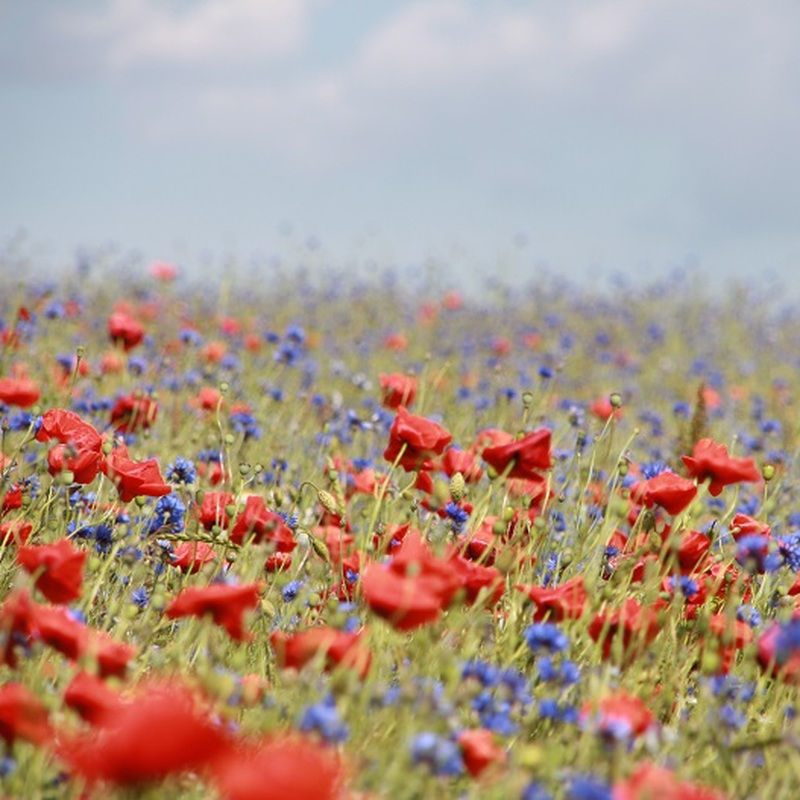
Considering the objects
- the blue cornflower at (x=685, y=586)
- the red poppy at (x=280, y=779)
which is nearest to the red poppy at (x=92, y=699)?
the red poppy at (x=280, y=779)

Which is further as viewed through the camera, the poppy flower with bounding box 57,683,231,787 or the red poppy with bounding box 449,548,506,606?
the red poppy with bounding box 449,548,506,606

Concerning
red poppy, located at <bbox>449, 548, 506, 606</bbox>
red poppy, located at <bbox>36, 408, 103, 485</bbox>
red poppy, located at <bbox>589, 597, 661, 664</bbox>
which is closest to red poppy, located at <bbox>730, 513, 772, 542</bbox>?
red poppy, located at <bbox>589, 597, 661, 664</bbox>

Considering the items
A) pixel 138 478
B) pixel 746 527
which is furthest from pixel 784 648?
pixel 138 478

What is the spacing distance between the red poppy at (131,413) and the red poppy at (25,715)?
70.9 inches

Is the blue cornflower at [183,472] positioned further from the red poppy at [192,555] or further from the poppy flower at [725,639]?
the poppy flower at [725,639]

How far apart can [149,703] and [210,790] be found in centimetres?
58

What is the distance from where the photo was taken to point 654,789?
1377mm

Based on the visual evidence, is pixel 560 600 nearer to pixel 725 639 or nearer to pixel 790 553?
pixel 725 639

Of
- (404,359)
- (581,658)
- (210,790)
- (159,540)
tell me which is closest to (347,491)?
(159,540)

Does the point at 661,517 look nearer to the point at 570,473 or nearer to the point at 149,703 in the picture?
the point at 570,473

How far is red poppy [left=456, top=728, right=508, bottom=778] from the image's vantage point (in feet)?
4.84

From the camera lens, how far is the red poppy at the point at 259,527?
2.27 meters

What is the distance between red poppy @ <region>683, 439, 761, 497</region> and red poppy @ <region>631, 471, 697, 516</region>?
38mm

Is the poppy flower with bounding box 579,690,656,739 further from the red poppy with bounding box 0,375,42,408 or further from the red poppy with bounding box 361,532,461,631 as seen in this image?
the red poppy with bounding box 0,375,42,408
